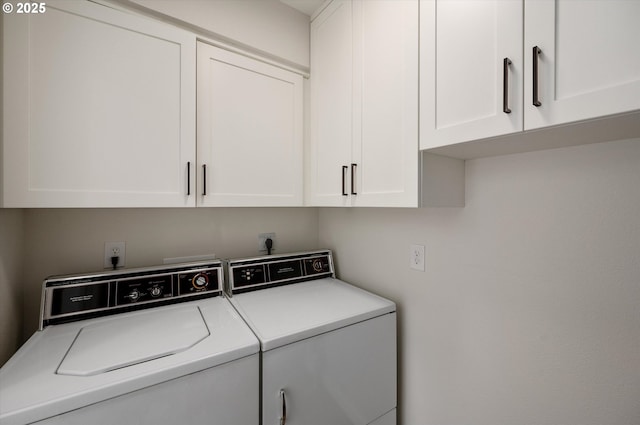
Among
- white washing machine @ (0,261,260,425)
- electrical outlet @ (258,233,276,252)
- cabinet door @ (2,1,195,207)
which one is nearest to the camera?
white washing machine @ (0,261,260,425)

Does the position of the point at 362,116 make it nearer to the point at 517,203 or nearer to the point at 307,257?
the point at 517,203

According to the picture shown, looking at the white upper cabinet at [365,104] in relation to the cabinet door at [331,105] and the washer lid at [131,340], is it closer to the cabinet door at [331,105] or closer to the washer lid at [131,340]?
the cabinet door at [331,105]

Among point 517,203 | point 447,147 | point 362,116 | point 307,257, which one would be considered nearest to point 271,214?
point 307,257

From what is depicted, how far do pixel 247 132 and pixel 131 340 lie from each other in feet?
3.38

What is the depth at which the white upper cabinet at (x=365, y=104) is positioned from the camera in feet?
3.44

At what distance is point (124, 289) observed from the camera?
3.96ft

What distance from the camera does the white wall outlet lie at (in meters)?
1.34

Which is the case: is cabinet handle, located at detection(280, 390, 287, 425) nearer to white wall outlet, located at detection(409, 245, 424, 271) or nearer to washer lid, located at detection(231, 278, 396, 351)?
washer lid, located at detection(231, 278, 396, 351)

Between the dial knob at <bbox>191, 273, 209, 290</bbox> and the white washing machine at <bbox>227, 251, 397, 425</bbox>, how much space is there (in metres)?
0.13

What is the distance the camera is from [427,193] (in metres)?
1.05

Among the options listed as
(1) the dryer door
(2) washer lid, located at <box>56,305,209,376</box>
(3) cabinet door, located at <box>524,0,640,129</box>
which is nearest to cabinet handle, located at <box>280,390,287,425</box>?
(1) the dryer door

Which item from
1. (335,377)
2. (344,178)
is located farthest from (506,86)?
(335,377)

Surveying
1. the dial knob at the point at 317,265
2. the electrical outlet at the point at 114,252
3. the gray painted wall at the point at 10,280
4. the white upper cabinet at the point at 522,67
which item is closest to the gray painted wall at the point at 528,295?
the white upper cabinet at the point at 522,67

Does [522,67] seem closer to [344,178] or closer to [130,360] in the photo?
[344,178]
